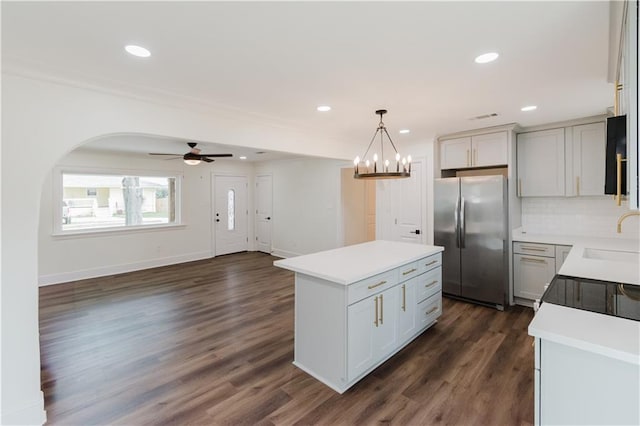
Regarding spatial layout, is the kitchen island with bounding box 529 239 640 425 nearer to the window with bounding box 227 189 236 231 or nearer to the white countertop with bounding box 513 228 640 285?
the white countertop with bounding box 513 228 640 285

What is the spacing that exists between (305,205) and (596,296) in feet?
18.3

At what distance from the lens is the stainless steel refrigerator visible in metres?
3.98

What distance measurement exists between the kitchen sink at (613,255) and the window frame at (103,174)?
699 cm

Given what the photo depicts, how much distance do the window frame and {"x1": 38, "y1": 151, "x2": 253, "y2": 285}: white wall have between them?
0.12 ft

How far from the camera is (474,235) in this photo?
13.7ft

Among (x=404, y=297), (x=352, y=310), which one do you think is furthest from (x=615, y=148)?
(x=404, y=297)

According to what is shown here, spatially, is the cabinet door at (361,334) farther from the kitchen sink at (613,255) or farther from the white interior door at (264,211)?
the white interior door at (264,211)

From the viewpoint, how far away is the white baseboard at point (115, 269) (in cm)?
527

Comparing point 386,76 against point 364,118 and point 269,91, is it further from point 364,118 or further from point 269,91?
point 364,118

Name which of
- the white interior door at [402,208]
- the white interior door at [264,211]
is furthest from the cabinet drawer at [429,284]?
the white interior door at [264,211]

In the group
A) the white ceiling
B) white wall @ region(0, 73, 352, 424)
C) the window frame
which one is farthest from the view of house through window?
the white ceiling

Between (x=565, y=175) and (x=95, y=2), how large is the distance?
4.92 metres

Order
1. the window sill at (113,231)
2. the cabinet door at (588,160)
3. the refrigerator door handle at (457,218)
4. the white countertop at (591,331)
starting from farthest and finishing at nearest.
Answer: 1. the window sill at (113,231)
2. the refrigerator door handle at (457,218)
3. the cabinet door at (588,160)
4. the white countertop at (591,331)

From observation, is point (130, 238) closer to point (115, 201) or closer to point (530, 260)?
point (115, 201)
